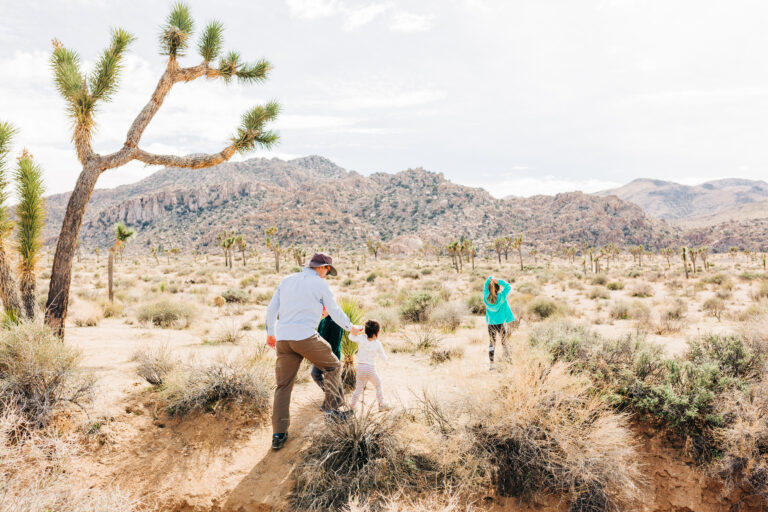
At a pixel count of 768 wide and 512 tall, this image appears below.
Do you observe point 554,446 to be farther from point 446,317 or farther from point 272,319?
point 446,317

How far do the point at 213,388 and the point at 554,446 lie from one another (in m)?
4.41

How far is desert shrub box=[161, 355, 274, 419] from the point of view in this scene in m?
5.12

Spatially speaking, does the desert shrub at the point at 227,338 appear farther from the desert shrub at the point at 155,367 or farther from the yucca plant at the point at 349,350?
the yucca plant at the point at 349,350

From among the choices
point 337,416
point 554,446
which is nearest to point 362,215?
point 337,416

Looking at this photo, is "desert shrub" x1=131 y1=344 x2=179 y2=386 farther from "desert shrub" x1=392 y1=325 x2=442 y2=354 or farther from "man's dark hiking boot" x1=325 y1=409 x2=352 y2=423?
"desert shrub" x1=392 y1=325 x2=442 y2=354

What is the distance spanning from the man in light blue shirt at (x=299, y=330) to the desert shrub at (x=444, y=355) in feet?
12.8

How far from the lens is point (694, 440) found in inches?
178

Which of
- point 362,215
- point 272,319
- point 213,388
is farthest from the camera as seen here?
point 362,215

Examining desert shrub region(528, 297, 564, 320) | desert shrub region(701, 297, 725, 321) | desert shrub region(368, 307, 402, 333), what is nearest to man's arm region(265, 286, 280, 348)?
desert shrub region(368, 307, 402, 333)

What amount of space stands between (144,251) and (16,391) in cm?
8662

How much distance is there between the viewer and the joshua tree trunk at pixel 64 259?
20.7 feet

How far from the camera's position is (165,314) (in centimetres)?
1202

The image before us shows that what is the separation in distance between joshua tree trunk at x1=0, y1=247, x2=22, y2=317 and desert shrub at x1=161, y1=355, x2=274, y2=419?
10.3 ft

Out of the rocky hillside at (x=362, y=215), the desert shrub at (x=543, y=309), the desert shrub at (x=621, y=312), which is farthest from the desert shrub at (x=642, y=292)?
the rocky hillside at (x=362, y=215)
